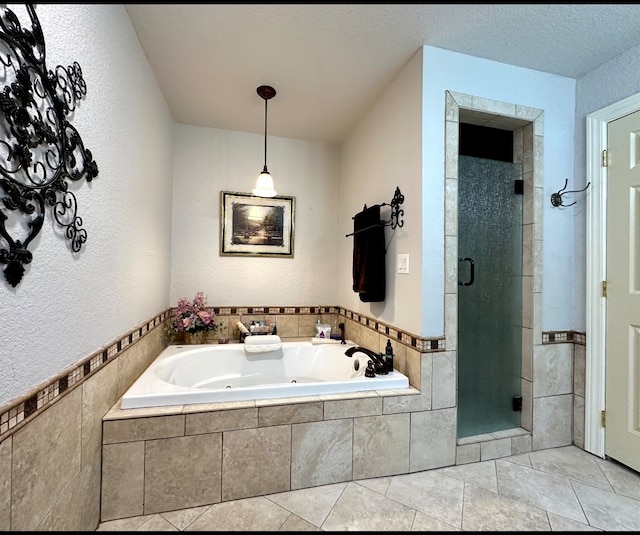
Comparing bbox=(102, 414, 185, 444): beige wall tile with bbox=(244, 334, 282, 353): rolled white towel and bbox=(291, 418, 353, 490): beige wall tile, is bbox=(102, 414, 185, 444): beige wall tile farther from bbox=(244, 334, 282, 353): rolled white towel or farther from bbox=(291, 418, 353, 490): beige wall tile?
bbox=(244, 334, 282, 353): rolled white towel

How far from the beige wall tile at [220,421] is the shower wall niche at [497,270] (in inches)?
52.0

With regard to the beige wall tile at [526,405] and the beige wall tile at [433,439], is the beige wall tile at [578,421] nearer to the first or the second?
the beige wall tile at [526,405]

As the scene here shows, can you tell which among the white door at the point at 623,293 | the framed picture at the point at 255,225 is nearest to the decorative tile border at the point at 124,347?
the white door at the point at 623,293

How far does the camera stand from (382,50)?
1.85m

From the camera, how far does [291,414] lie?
1.64 meters

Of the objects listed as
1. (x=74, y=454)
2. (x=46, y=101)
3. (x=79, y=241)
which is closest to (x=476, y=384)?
(x=74, y=454)

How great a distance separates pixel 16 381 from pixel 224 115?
2.42 metres

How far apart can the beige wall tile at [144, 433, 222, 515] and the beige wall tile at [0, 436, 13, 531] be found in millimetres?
631

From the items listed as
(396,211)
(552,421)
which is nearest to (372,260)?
(396,211)

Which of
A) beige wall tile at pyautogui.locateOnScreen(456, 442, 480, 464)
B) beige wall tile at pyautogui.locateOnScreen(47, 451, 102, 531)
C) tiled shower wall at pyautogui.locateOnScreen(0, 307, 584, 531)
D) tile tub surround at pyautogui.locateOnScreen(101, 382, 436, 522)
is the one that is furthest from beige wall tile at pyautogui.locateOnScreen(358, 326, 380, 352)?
beige wall tile at pyautogui.locateOnScreen(47, 451, 102, 531)

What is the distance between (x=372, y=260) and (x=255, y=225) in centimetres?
133

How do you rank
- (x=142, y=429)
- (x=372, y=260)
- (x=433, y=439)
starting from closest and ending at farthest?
(x=142, y=429) → (x=433, y=439) → (x=372, y=260)

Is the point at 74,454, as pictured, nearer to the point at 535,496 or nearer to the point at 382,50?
the point at 535,496

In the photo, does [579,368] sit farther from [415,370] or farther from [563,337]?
[415,370]
